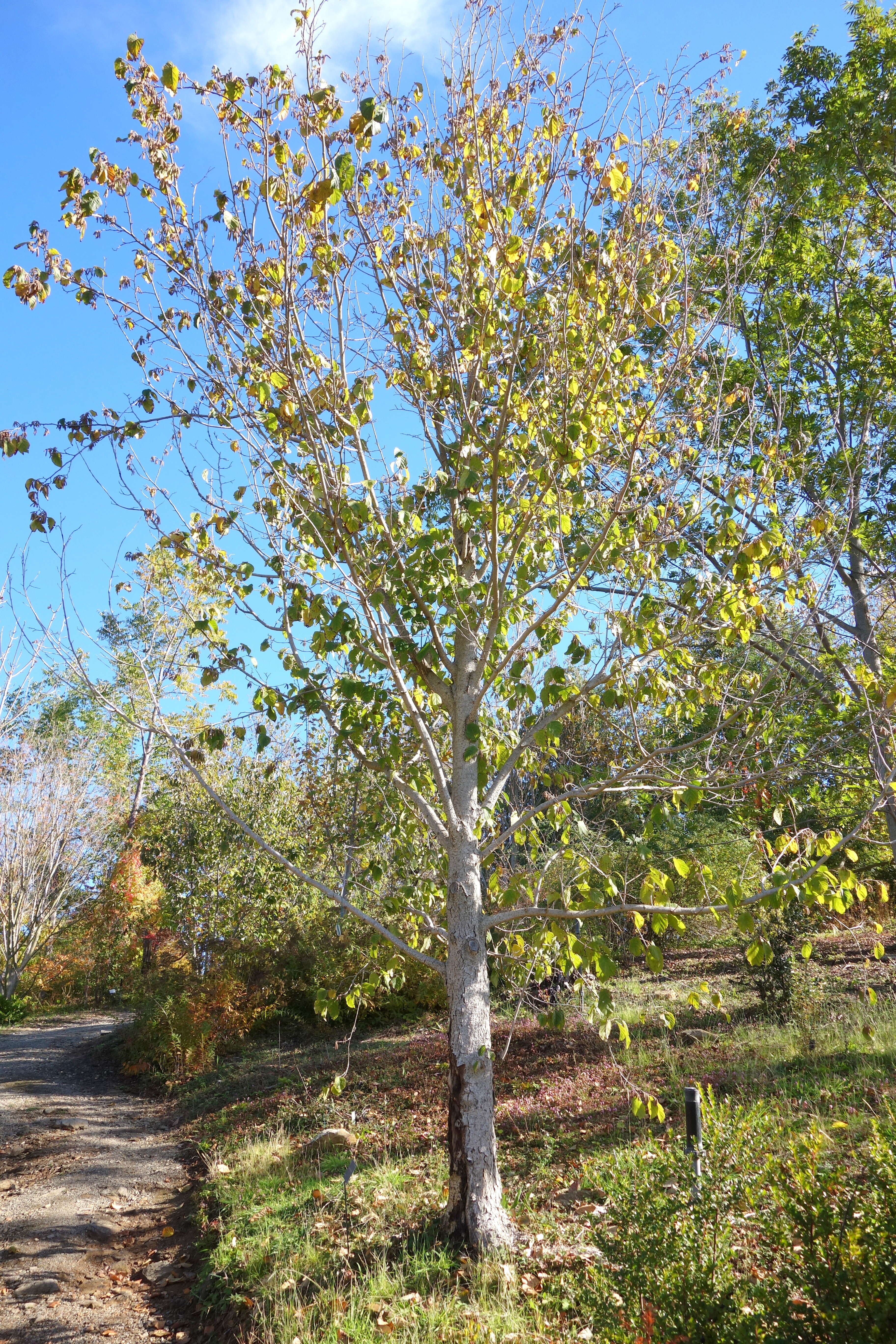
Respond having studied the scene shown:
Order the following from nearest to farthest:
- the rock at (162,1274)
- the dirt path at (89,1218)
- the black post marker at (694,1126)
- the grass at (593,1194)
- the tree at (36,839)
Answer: the grass at (593,1194), the black post marker at (694,1126), the dirt path at (89,1218), the rock at (162,1274), the tree at (36,839)

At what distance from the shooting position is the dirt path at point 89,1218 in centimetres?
485

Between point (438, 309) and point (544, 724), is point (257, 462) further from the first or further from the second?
point (544, 724)

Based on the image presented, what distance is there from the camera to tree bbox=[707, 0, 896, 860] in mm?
8125

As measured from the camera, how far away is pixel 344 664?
588 centimetres

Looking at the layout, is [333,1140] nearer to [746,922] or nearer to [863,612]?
[746,922]

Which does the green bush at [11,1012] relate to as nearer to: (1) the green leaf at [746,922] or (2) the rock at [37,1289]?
(2) the rock at [37,1289]

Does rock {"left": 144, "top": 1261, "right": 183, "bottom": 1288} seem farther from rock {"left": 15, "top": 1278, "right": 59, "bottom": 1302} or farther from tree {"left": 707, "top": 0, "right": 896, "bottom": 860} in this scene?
tree {"left": 707, "top": 0, "right": 896, "bottom": 860}

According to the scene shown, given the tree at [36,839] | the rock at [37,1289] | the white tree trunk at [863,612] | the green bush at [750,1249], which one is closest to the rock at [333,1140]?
the rock at [37,1289]

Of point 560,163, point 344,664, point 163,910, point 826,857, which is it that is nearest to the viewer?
point 826,857

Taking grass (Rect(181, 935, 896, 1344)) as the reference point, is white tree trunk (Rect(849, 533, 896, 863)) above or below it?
above

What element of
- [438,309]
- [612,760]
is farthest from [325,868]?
[438,309]

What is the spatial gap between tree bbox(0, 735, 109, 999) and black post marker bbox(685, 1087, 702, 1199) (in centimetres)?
1622

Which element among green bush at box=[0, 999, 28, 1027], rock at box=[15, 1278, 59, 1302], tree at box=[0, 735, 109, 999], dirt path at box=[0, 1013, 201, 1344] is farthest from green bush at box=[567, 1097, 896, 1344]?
green bush at box=[0, 999, 28, 1027]

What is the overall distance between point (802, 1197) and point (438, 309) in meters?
5.13
